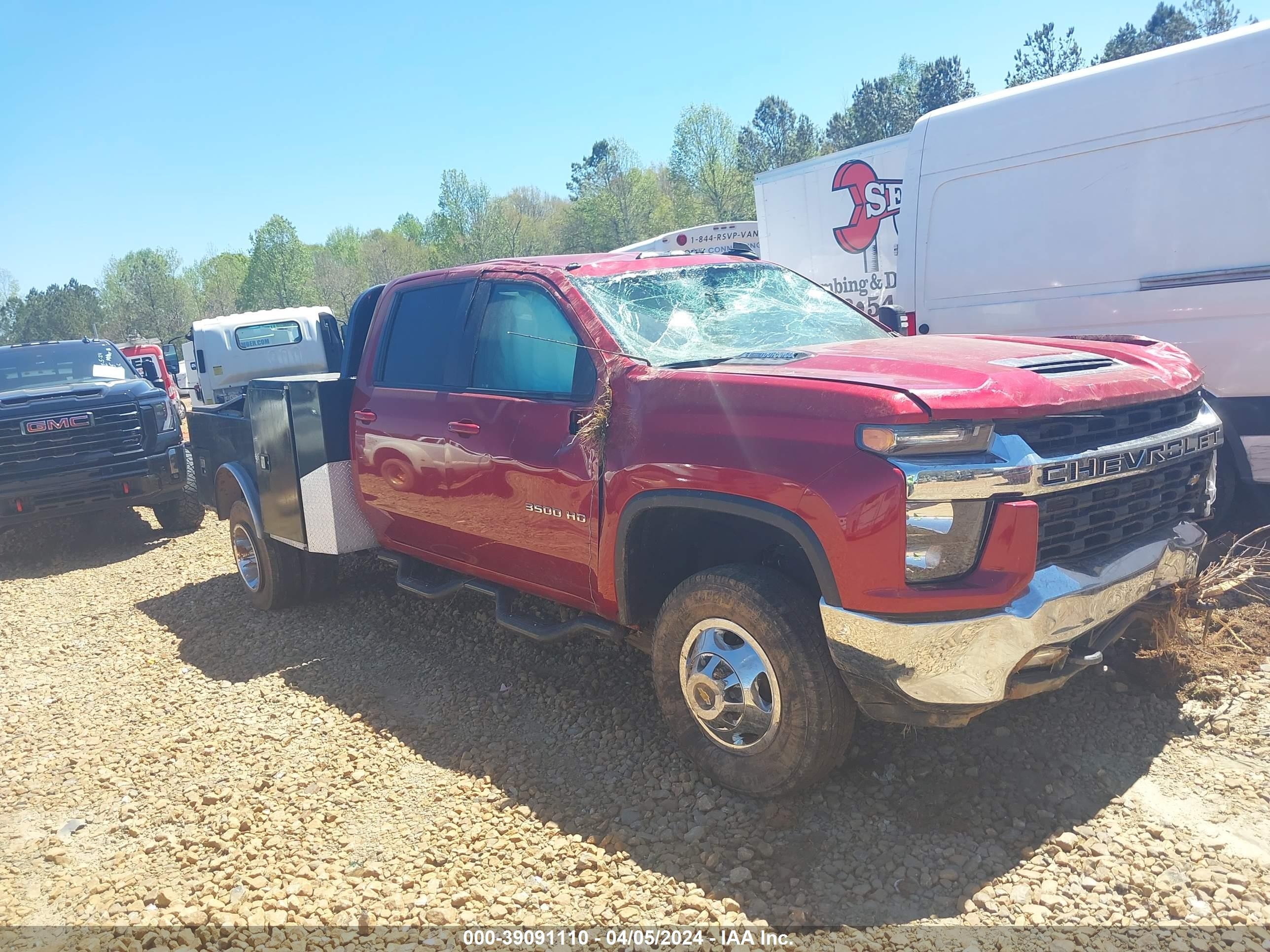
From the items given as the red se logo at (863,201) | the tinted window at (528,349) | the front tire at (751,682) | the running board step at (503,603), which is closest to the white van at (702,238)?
the red se logo at (863,201)

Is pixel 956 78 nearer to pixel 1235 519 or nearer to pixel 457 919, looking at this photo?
pixel 1235 519

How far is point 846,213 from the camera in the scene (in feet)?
37.6

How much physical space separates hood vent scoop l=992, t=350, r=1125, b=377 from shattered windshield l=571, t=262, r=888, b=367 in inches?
37.0

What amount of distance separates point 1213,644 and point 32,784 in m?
4.99

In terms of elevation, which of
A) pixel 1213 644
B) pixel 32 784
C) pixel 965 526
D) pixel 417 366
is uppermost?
pixel 417 366

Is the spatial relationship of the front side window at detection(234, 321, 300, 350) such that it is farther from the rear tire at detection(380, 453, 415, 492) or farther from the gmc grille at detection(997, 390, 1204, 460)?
the gmc grille at detection(997, 390, 1204, 460)

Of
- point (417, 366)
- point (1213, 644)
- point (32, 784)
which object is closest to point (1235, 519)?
point (1213, 644)

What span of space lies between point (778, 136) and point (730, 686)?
65806 millimetres

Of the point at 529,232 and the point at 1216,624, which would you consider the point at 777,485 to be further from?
the point at 529,232

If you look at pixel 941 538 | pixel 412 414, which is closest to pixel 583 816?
pixel 941 538

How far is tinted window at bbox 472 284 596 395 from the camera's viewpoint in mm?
3713

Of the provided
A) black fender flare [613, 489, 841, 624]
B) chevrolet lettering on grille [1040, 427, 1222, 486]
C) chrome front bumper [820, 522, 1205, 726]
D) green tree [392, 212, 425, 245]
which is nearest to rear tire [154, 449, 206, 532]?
black fender flare [613, 489, 841, 624]

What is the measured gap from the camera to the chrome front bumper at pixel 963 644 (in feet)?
8.67

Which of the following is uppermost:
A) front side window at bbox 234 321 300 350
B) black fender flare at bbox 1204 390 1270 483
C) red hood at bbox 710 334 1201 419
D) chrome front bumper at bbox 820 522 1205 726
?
front side window at bbox 234 321 300 350
